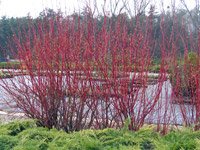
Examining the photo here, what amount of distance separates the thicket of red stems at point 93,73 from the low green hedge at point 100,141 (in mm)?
549

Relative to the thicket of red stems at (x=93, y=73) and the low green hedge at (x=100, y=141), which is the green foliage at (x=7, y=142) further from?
the thicket of red stems at (x=93, y=73)

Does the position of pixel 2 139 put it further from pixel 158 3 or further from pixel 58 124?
pixel 158 3

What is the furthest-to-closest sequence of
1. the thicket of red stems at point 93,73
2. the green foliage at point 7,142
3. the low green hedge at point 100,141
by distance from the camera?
the thicket of red stems at point 93,73
the green foliage at point 7,142
the low green hedge at point 100,141

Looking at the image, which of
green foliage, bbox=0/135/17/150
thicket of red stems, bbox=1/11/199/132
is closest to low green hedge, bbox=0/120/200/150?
green foliage, bbox=0/135/17/150

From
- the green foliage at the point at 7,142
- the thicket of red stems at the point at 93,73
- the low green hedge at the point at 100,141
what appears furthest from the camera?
the thicket of red stems at the point at 93,73

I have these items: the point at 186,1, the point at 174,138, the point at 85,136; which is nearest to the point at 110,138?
the point at 85,136

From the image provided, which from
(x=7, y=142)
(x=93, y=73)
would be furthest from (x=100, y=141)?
(x=93, y=73)

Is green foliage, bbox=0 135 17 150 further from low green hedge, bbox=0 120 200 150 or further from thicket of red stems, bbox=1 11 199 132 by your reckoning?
thicket of red stems, bbox=1 11 199 132

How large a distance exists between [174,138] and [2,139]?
1925 mm

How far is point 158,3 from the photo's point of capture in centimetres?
398

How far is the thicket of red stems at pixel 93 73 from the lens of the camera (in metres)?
4.08

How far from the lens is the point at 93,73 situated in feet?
14.5

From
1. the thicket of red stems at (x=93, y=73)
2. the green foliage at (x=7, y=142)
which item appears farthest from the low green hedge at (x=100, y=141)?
the thicket of red stems at (x=93, y=73)

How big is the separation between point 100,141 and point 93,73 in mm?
1206
